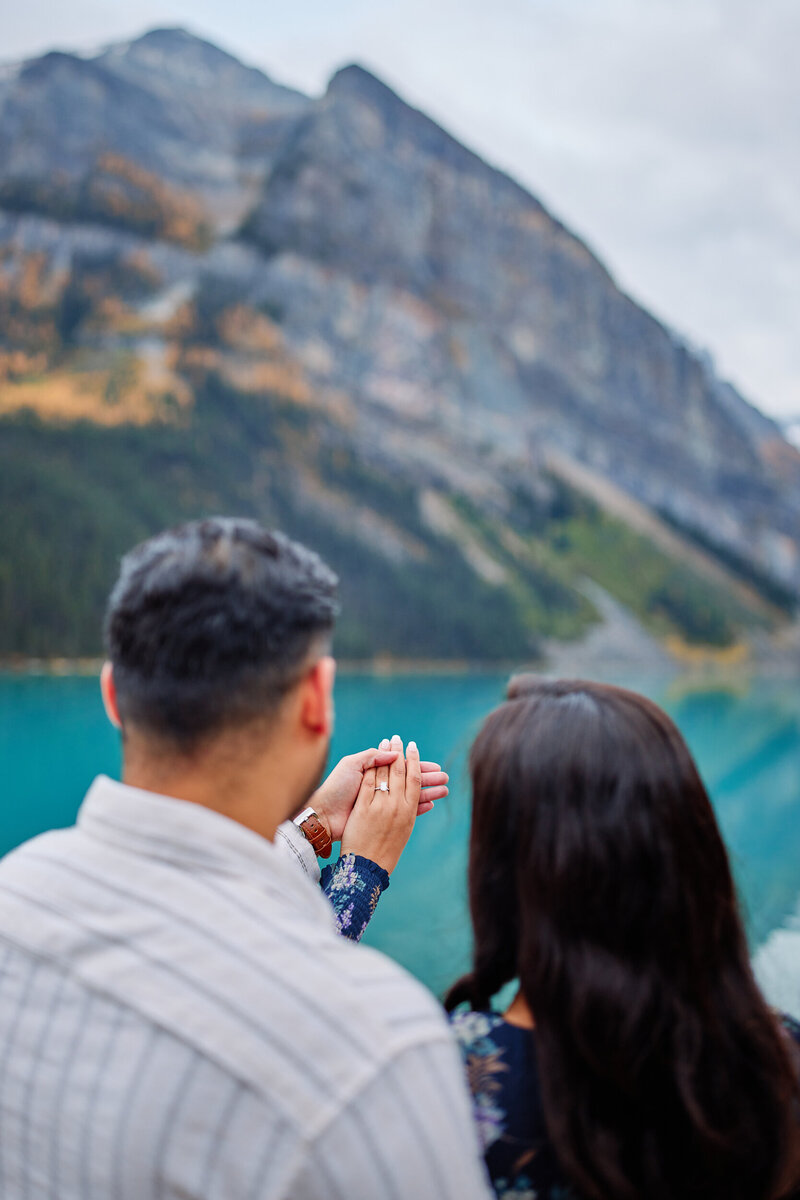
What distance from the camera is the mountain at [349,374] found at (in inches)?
3216

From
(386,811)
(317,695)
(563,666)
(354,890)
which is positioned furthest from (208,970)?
(563,666)

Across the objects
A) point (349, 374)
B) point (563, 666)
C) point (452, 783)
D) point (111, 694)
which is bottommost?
point (563, 666)

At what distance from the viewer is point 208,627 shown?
1.12m

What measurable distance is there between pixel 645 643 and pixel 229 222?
6388cm

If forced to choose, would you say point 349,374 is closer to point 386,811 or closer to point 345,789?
point 345,789

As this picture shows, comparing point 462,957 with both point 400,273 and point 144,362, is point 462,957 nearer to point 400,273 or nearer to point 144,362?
point 144,362

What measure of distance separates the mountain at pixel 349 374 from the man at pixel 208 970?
60826 millimetres

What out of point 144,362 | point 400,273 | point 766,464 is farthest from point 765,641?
point 144,362

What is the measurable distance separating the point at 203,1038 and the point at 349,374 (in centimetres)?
10023

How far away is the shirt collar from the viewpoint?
103 centimetres

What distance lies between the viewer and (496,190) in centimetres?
11838

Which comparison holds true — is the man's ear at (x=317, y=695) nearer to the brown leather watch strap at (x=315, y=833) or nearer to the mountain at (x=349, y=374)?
the brown leather watch strap at (x=315, y=833)

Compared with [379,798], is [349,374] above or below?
above

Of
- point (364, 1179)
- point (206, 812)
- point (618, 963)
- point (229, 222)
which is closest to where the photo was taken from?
point (364, 1179)
